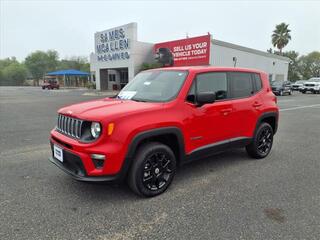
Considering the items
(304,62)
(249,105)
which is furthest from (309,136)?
(304,62)

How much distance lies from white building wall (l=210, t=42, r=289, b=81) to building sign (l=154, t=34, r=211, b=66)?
671 mm

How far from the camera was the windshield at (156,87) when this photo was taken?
373cm

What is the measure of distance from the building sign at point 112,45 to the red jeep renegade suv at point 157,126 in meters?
25.0

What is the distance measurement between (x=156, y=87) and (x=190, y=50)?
22.5 m

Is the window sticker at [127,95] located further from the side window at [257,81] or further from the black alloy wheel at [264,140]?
the black alloy wheel at [264,140]

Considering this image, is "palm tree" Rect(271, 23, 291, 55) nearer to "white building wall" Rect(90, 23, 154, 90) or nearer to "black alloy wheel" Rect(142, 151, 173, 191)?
"white building wall" Rect(90, 23, 154, 90)

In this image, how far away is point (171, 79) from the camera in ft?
13.0

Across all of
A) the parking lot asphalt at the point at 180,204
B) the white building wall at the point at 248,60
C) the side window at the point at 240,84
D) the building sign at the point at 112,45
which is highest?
the building sign at the point at 112,45

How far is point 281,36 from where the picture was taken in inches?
1960

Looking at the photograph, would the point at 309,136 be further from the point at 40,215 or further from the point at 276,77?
the point at 276,77

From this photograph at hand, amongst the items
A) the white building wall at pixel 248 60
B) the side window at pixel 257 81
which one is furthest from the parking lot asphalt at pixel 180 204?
A: the white building wall at pixel 248 60

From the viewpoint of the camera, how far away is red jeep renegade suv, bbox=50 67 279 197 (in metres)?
3.04

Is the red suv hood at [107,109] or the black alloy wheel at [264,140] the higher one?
the red suv hood at [107,109]

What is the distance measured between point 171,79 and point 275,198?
228cm
